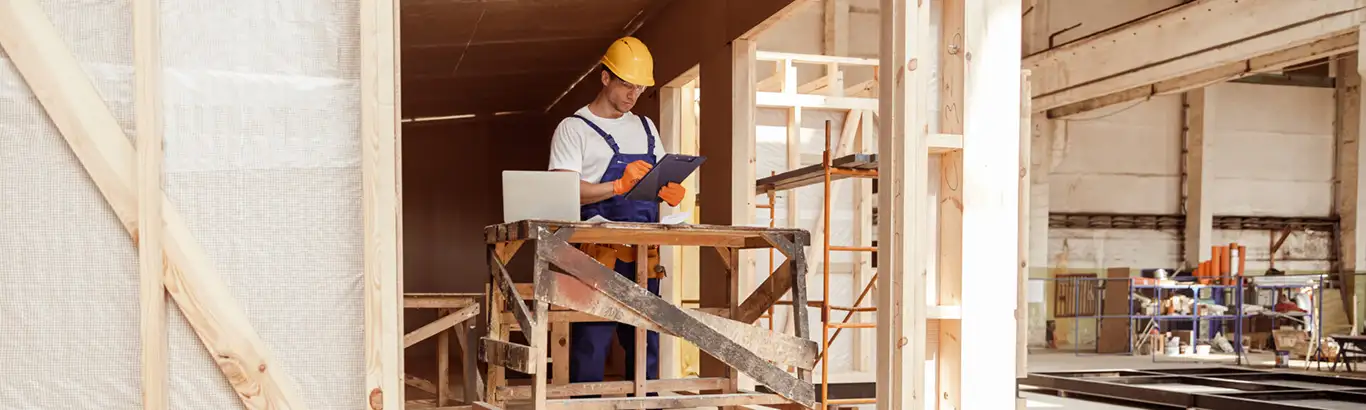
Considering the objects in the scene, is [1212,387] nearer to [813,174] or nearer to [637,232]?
[813,174]

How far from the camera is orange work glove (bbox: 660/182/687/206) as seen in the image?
449 centimetres

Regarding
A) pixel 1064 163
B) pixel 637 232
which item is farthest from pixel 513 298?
pixel 1064 163

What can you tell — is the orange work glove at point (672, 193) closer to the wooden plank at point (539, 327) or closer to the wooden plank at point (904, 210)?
the wooden plank at point (539, 327)

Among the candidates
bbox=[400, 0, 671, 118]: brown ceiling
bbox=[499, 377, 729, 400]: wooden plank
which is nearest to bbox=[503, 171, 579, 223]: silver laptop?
bbox=[499, 377, 729, 400]: wooden plank

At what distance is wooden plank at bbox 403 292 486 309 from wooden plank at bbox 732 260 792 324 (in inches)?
98.3

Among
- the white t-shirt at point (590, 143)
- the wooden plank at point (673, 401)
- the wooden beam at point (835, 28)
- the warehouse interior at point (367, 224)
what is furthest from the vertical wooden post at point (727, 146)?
the wooden beam at point (835, 28)

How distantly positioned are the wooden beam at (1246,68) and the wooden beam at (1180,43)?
19.9 inches

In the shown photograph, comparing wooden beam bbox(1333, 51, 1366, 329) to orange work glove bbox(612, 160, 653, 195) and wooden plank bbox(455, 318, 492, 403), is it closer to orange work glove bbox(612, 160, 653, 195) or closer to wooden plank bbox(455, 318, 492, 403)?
wooden plank bbox(455, 318, 492, 403)

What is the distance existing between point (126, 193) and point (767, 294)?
8.87 ft

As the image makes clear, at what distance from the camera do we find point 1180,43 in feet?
42.7

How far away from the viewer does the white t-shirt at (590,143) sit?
508 centimetres

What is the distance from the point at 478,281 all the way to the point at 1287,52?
39.8 ft

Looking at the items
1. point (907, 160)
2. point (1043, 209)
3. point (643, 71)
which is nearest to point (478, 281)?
point (1043, 209)

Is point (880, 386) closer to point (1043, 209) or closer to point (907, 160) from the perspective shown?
point (907, 160)
